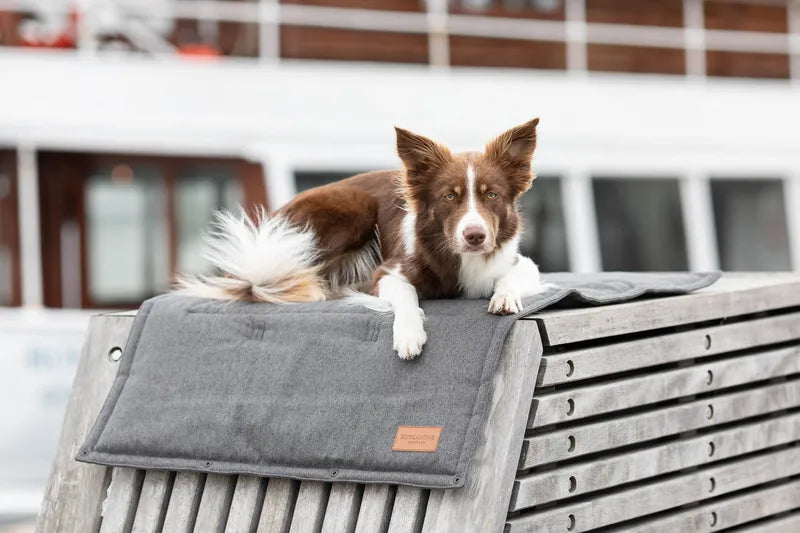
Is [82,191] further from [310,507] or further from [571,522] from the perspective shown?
[571,522]

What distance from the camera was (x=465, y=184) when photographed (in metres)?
3.07

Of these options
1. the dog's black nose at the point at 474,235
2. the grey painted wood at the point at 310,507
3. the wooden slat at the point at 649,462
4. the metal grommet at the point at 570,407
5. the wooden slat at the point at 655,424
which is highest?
the dog's black nose at the point at 474,235

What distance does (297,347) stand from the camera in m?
3.05

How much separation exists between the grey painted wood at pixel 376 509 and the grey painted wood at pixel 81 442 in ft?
2.80

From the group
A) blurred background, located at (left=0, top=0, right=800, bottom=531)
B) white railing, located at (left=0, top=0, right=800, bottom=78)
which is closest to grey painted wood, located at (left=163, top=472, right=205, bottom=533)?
blurred background, located at (left=0, top=0, right=800, bottom=531)

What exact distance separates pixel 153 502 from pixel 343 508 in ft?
2.02

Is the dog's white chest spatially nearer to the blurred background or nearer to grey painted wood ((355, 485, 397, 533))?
grey painted wood ((355, 485, 397, 533))

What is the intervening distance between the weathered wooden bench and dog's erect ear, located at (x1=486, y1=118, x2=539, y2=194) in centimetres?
46

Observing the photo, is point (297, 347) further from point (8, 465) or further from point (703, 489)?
point (8, 465)

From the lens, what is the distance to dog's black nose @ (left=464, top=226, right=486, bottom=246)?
2.96 metres

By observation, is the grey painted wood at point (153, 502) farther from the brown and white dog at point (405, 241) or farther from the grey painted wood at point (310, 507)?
the brown and white dog at point (405, 241)

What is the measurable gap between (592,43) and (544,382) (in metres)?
10.6

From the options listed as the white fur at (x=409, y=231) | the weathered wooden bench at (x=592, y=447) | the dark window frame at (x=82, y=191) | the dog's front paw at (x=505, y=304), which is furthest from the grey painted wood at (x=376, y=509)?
the dark window frame at (x=82, y=191)

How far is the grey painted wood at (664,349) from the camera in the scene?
2.84 m
